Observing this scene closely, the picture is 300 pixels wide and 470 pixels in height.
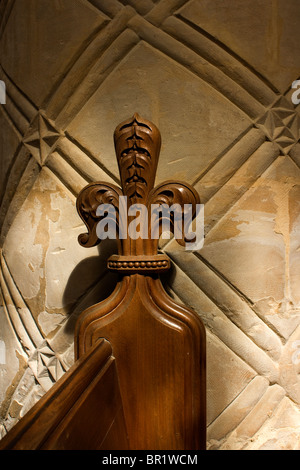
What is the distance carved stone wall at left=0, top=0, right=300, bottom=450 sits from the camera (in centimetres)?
71

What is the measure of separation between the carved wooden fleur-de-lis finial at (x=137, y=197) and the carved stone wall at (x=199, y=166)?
0.12m

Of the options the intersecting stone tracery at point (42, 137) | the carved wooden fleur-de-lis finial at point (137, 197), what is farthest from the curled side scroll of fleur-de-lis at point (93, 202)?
the intersecting stone tracery at point (42, 137)

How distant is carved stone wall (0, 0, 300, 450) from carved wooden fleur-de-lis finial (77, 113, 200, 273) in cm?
12

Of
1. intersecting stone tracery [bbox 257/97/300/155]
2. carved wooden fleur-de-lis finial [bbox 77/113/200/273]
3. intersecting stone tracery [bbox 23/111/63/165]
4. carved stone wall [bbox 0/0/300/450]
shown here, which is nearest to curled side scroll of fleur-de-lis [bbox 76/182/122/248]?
carved wooden fleur-de-lis finial [bbox 77/113/200/273]

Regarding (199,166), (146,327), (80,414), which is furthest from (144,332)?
(199,166)

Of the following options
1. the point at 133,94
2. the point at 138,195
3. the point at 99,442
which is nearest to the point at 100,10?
the point at 133,94

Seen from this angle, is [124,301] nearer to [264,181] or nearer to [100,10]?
[264,181]

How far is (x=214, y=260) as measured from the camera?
0.73 meters

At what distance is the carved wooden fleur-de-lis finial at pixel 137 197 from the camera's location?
0.63m

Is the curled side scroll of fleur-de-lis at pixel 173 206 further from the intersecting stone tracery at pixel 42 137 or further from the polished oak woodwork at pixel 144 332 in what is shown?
the intersecting stone tracery at pixel 42 137

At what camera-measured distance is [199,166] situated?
29.2 inches

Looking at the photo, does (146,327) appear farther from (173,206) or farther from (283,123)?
(283,123)

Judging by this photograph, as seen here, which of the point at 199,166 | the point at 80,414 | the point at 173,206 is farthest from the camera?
the point at 199,166

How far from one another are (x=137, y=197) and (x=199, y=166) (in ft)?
0.60
